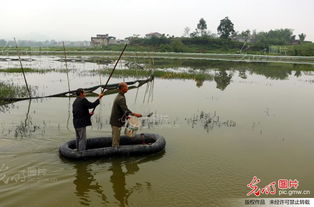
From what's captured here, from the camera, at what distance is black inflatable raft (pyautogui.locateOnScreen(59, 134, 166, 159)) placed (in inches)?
285

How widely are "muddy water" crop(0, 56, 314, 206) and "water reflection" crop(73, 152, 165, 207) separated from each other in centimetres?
2

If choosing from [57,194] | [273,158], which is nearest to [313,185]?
[273,158]

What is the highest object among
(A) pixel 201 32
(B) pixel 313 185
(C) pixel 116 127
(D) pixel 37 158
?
(A) pixel 201 32

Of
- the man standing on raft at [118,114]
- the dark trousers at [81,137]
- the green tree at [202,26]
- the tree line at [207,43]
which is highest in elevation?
the green tree at [202,26]

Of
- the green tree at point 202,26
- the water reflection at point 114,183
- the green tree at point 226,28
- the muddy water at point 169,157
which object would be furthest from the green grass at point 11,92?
the green tree at point 202,26

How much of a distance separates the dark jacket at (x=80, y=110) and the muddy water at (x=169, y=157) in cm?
103

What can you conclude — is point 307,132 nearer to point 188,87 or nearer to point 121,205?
point 121,205

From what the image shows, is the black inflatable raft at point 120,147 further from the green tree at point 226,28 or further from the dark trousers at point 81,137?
the green tree at point 226,28

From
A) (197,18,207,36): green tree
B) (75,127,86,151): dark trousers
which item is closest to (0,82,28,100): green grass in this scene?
(75,127,86,151): dark trousers

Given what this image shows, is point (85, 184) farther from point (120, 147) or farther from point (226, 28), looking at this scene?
point (226, 28)

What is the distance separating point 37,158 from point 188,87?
43.4 ft

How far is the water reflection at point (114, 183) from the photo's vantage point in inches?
230

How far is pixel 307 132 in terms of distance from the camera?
10.2 meters

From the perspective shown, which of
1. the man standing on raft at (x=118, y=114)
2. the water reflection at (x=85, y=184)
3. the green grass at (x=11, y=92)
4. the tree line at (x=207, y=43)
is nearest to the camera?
the water reflection at (x=85, y=184)
